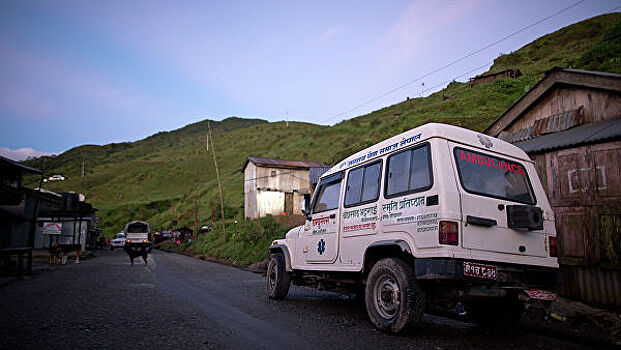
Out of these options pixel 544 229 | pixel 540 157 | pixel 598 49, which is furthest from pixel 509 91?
pixel 544 229

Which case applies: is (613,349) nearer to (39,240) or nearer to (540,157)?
(540,157)

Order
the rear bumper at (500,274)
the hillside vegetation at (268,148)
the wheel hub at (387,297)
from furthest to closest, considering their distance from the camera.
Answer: the hillside vegetation at (268,148)
the wheel hub at (387,297)
the rear bumper at (500,274)

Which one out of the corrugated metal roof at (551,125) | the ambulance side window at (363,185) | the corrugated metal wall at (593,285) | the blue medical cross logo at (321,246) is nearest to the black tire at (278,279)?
the blue medical cross logo at (321,246)

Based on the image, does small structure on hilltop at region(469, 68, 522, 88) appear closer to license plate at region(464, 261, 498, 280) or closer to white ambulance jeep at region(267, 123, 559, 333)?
white ambulance jeep at region(267, 123, 559, 333)

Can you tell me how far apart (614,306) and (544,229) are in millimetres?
2720

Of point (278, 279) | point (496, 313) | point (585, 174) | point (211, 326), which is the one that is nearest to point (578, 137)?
point (585, 174)

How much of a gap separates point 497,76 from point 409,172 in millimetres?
49775

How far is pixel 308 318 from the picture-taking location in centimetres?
612

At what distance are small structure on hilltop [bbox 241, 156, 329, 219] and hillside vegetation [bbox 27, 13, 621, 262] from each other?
405 centimetres

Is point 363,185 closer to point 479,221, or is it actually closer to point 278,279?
point 479,221

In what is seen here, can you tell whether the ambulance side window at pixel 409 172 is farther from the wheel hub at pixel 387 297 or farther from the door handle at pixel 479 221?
the wheel hub at pixel 387 297

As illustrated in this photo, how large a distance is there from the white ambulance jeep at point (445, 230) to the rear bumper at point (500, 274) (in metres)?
0.01

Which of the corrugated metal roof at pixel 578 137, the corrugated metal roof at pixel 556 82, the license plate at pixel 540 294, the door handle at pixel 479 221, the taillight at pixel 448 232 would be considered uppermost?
the corrugated metal roof at pixel 556 82

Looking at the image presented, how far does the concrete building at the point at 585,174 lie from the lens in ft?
21.6
